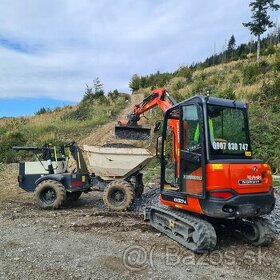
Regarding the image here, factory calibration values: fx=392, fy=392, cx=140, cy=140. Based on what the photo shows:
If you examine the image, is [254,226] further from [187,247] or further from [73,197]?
[73,197]

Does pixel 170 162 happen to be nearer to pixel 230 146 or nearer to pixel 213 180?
pixel 230 146

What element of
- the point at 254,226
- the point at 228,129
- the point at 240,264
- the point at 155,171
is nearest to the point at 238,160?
the point at 228,129

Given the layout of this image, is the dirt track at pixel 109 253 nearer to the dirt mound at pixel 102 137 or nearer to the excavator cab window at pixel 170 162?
the excavator cab window at pixel 170 162

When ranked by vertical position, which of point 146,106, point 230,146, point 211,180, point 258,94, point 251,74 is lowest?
point 211,180

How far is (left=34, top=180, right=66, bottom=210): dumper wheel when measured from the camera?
9441mm

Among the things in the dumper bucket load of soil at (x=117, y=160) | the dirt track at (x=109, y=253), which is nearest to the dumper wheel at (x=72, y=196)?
the dumper bucket load of soil at (x=117, y=160)

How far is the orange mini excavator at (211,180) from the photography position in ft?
19.9

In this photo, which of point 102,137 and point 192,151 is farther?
point 102,137

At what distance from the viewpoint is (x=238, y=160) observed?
6.29 meters

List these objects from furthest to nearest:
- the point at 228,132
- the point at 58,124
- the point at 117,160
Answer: the point at 58,124 < the point at 117,160 < the point at 228,132

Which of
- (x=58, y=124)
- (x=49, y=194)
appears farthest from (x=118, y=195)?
(x=58, y=124)

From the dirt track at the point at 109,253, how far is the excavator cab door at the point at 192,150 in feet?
3.39

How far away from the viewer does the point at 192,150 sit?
6.63 metres

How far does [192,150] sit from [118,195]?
10.4ft
